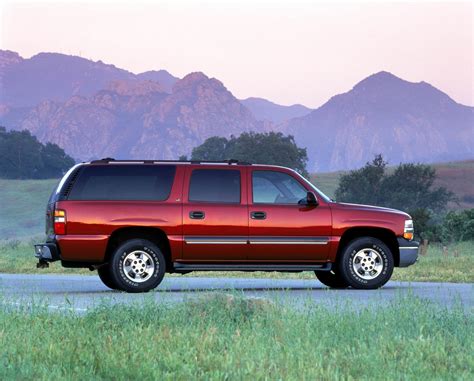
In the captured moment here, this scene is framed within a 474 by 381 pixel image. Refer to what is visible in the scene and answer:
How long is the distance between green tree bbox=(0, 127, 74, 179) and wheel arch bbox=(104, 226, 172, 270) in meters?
146

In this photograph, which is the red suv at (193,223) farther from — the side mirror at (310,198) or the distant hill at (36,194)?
the distant hill at (36,194)

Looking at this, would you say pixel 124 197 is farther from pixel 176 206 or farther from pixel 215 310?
pixel 215 310

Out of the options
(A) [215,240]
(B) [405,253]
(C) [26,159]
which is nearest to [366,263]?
(B) [405,253]

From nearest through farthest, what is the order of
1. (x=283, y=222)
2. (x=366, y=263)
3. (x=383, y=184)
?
(x=283, y=222)
(x=366, y=263)
(x=383, y=184)

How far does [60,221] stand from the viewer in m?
19.1

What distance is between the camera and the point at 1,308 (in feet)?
43.7

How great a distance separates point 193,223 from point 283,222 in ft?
4.68

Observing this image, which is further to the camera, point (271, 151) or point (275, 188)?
point (271, 151)

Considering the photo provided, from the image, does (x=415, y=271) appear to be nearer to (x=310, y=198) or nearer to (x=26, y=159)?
(x=310, y=198)

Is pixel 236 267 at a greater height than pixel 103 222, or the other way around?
pixel 103 222

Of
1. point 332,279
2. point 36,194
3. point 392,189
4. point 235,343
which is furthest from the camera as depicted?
point 36,194

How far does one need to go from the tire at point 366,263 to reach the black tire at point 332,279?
268 millimetres

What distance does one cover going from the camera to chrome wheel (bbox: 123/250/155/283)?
1903cm

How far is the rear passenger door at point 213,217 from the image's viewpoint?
762 inches
